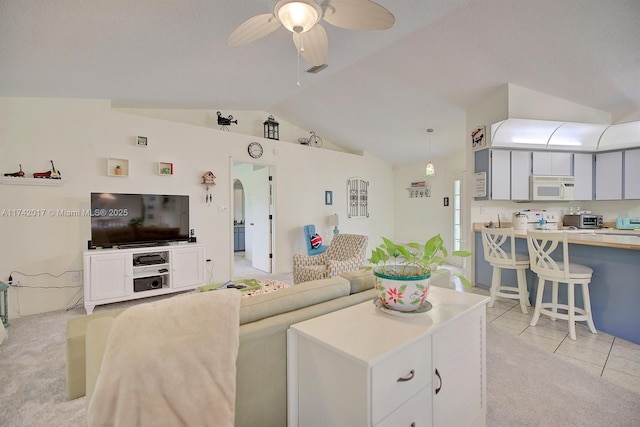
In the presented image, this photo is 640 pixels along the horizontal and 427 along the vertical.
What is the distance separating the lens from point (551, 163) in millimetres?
4352

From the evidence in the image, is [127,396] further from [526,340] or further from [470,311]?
[526,340]

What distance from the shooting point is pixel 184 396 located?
94cm

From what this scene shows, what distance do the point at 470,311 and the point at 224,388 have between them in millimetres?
1139

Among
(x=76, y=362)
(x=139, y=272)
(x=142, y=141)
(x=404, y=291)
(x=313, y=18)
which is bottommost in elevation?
(x=76, y=362)

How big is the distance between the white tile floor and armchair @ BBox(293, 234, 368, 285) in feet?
5.19

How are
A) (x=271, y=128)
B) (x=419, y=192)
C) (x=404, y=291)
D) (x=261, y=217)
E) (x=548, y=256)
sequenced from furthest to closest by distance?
(x=419, y=192)
(x=261, y=217)
(x=271, y=128)
(x=548, y=256)
(x=404, y=291)

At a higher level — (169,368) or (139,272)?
(169,368)

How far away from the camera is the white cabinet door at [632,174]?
4121mm

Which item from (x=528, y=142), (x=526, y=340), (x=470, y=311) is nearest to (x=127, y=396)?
(x=470, y=311)

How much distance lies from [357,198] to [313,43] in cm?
480

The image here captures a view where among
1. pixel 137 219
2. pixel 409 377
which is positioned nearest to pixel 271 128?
pixel 137 219

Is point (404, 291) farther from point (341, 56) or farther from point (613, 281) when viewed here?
point (341, 56)

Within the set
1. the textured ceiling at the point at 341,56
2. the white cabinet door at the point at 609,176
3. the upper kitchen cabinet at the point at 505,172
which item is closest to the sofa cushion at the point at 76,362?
the textured ceiling at the point at 341,56

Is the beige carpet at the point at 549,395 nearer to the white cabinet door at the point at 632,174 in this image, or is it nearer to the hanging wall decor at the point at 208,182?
the white cabinet door at the point at 632,174
